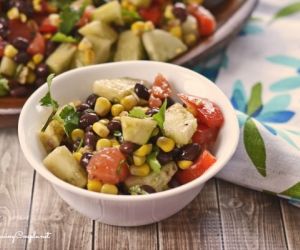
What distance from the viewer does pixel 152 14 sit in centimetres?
351

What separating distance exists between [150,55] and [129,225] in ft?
3.45

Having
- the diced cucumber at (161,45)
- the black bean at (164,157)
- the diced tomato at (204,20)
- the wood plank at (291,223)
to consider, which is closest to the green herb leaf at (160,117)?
the black bean at (164,157)

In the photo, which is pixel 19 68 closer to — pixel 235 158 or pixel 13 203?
pixel 13 203

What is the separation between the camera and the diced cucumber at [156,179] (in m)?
2.45

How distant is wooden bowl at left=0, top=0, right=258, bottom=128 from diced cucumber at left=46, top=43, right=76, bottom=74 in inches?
9.9

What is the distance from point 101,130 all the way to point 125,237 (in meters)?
0.47

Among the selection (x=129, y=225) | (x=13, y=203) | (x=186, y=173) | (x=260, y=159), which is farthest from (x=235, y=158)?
(x=13, y=203)

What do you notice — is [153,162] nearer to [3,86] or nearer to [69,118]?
[69,118]

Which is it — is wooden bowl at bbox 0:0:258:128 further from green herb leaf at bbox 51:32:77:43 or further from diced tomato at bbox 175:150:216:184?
diced tomato at bbox 175:150:216:184

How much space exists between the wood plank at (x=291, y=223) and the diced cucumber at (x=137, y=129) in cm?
75

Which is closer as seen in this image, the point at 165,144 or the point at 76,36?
the point at 165,144

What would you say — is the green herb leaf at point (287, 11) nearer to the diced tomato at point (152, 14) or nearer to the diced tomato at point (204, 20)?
the diced tomato at point (204, 20)

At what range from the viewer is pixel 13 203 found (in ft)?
9.23

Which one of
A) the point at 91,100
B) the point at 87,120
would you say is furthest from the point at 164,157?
the point at 91,100
